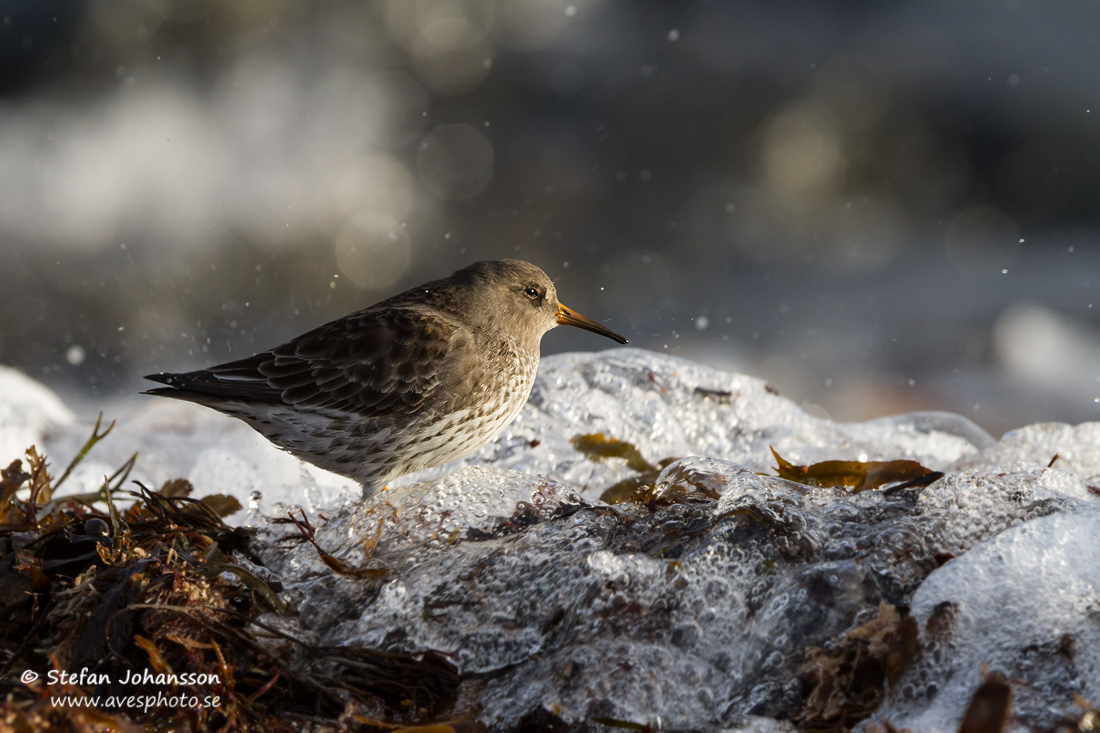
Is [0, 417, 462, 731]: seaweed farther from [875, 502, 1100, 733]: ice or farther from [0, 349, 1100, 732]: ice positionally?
[875, 502, 1100, 733]: ice

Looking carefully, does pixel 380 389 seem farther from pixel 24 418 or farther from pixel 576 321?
pixel 24 418

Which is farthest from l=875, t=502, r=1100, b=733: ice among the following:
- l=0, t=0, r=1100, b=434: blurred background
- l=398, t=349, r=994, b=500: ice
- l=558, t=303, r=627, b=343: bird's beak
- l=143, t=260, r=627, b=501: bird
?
l=0, t=0, r=1100, b=434: blurred background

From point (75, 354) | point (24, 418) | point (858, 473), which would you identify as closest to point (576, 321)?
point (858, 473)

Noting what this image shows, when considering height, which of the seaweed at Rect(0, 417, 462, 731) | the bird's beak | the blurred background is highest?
the blurred background

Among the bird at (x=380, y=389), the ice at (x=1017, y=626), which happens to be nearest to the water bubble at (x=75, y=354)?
the bird at (x=380, y=389)

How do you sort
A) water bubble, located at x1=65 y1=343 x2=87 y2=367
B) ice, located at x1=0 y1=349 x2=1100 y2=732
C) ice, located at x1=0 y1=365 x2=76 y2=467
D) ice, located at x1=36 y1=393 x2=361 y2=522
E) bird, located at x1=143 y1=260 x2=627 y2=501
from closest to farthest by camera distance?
ice, located at x1=0 y1=349 x2=1100 y2=732
bird, located at x1=143 y1=260 x2=627 y2=501
ice, located at x1=36 y1=393 x2=361 y2=522
ice, located at x1=0 y1=365 x2=76 y2=467
water bubble, located at x1=65 y1=343 x2=87 y2=367
